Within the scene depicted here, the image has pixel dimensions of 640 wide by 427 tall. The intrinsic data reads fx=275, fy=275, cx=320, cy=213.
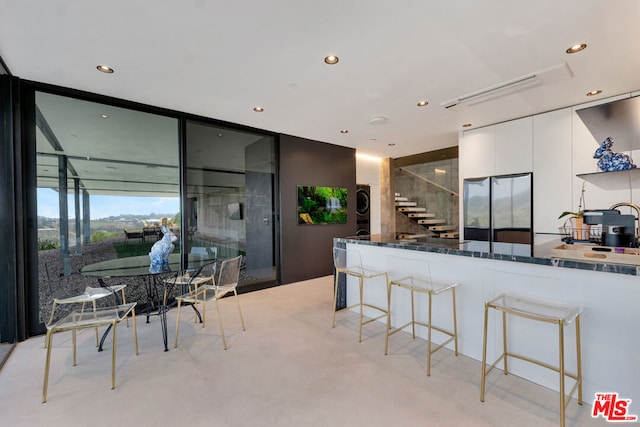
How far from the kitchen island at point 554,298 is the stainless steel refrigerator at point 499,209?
A: 176 centimetres

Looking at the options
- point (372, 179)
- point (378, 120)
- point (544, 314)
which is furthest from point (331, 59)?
point (372, 179)

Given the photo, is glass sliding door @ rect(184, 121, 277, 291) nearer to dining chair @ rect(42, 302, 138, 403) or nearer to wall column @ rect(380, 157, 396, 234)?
dining chair @ rect(42, 302, 138, 403)

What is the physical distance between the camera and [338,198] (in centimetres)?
587

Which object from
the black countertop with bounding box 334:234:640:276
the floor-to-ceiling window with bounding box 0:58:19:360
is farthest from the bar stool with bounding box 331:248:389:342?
the floor-to-ceiling window with bounding box 0:58:19:360

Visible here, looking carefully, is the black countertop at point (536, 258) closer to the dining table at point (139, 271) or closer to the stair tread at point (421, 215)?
the dining table at point (139, 271)

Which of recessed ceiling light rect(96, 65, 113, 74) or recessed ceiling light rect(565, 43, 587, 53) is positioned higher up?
recessed ceiling light rect(96, 65, 113, 74)

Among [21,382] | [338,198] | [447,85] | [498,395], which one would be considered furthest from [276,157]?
[498,395]

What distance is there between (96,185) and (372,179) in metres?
5.42

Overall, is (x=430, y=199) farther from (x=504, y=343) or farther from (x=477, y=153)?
(x=504, y=343)

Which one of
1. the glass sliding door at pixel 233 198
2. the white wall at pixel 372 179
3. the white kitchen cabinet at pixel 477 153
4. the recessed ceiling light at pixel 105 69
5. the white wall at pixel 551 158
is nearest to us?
the recessed ceiling light at pixel 105 69

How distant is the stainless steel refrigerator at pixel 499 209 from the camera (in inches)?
161

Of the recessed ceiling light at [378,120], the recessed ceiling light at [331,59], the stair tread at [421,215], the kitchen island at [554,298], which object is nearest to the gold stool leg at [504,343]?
the kitchen island at [554,298]
